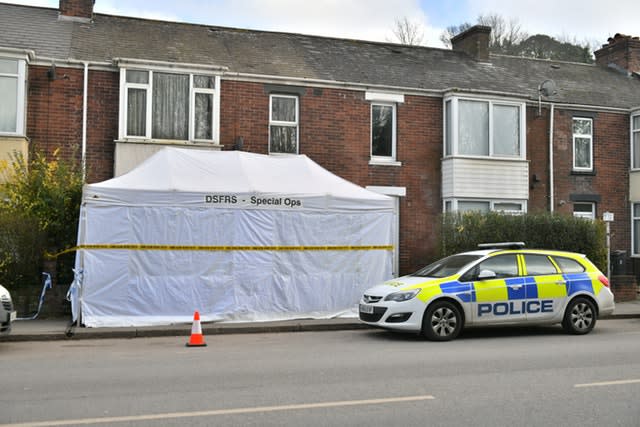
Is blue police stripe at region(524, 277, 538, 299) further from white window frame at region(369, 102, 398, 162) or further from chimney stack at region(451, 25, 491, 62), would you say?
chimney stack at region(451, 25, 491, 62)

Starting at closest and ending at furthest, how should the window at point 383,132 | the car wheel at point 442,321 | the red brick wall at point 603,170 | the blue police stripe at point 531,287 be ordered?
1. the car wheel at point 442,321
2. the blue police stripe at point 531,287
3. the window at point 383,132
4. the red brick wall at point 603,170

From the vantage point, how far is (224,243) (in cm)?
1351

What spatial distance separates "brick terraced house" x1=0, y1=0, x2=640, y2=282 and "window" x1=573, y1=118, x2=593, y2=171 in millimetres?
41

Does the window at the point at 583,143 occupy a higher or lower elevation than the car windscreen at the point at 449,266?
higher

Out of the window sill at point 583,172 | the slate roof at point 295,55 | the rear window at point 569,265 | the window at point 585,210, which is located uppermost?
the slate roof at point 295,55

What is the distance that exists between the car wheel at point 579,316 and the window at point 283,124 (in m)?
9.20

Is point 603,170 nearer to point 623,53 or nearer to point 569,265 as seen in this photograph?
point 623,53

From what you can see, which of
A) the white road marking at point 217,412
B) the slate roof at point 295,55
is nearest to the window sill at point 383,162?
the slate roof at point 295,55

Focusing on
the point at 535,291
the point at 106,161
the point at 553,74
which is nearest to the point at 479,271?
the point at 535,291

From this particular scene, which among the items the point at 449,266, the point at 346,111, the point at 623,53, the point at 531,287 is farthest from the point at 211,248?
the point at 623,53

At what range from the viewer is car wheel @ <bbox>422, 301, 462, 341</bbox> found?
37.0ft

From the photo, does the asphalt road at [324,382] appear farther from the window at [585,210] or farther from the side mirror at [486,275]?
the window at [585,210]

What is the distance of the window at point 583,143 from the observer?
22.3 meters

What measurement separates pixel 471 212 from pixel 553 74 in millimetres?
9875
